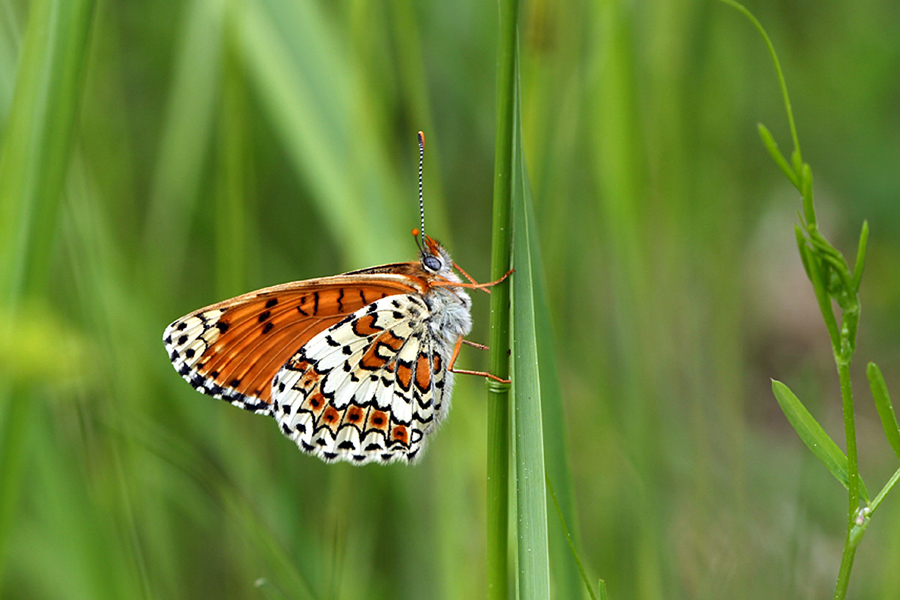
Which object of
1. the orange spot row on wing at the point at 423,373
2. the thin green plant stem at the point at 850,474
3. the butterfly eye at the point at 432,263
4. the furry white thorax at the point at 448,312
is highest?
the butterfly eye at the point at 432,263

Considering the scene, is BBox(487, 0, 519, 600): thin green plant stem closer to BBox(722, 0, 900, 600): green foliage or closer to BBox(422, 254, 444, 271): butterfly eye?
BBox(722, 0, 900, 600): green foliage

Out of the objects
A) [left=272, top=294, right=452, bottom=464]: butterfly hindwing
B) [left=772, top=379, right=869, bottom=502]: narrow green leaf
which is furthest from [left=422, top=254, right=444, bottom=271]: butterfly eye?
[left=772, top=379, right=869, bottom=502]: narrow green leaf

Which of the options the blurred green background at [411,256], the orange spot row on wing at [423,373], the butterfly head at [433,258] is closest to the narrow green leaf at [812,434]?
the blurred green background at [411,256]

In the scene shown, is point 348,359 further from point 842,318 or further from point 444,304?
point 842,318

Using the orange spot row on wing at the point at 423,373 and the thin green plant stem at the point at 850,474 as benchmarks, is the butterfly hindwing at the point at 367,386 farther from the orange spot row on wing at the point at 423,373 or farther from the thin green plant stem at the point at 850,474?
the thin green plant stem at the point at 850,474

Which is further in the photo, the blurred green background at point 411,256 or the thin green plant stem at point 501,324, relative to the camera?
the blurred green background at point 411,256

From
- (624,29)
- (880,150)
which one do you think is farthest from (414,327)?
(880,150)

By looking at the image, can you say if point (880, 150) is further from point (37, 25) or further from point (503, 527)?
point (37, 25)
